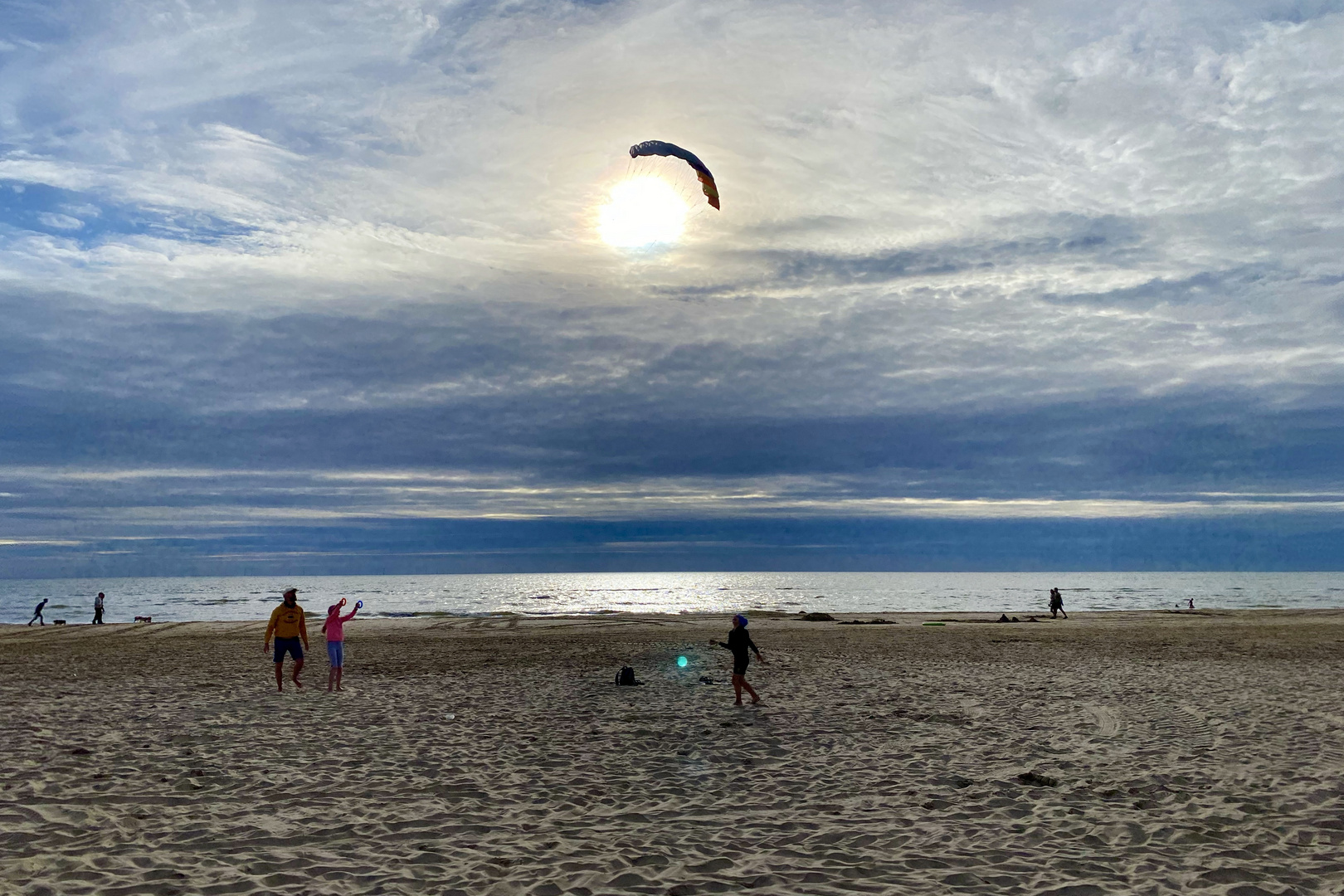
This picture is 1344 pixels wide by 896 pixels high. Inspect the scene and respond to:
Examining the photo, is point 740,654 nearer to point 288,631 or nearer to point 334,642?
point 334,642

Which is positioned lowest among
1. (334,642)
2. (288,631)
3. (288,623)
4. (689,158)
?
(334,642)

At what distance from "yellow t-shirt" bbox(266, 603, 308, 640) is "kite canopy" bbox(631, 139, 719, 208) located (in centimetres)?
1531

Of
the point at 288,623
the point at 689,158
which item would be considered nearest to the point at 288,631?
the point at 288,623

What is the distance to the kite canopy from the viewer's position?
78.4 ft

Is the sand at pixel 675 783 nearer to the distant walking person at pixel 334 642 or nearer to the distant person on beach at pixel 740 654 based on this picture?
the distant walking person at pixel 334 642

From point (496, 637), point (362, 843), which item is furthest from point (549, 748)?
point (496, 637)

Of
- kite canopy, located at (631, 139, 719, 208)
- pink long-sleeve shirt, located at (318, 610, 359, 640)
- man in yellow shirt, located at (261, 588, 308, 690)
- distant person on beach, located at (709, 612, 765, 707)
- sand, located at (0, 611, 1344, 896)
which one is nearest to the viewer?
sand, located at (0, 611, 1344, 896)

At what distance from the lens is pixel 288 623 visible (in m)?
17.0

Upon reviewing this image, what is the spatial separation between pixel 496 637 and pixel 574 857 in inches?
1154

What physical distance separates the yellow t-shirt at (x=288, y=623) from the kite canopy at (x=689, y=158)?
1531 cm

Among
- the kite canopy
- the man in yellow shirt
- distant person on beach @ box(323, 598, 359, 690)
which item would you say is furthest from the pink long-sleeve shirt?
the kite canopy

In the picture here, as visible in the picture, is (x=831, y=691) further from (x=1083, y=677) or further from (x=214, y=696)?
(x=214, y=696)

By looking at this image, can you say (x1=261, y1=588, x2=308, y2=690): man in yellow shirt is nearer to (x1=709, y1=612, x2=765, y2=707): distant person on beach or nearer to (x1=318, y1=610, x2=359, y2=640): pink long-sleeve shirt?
(x1=318, y1=610, x2=359, y2=640): pink long-sleeve shirt

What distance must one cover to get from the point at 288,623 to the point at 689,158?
16540 mm
